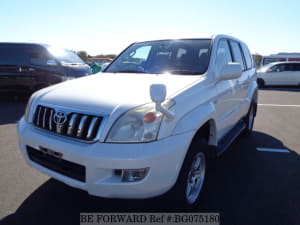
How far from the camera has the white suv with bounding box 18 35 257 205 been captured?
183 centimetres

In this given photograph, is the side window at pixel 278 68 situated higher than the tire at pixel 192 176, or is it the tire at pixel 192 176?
the tire at pixel 192 176

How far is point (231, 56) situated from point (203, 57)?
91cm

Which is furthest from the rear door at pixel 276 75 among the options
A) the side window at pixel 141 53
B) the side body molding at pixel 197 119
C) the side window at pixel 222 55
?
the side body molding at pixel 197 119

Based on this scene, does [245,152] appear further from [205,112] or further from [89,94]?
[89,94]

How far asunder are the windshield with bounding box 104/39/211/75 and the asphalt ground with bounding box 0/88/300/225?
1.44 metres

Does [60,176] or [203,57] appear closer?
[60,176]

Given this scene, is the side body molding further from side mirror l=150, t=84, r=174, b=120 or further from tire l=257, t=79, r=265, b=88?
tire l=257, t=79, r=265, b=88

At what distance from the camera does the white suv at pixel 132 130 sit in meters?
1.83

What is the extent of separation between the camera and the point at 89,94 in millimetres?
2205

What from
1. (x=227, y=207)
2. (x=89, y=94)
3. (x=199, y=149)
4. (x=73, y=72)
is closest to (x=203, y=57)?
(x=199, y=149)

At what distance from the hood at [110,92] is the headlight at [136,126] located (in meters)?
0.09

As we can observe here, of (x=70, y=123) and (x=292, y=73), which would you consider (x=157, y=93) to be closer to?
(x=70, y=123)

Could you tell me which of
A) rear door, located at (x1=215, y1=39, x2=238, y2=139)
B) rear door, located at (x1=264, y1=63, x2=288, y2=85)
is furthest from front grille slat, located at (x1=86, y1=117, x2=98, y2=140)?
rear door, located at (x1=264, y1=63, x2=288, y2=85)

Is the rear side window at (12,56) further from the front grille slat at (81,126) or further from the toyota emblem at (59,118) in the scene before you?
the front grille slat at (81,126)
